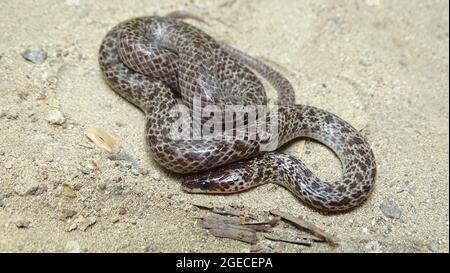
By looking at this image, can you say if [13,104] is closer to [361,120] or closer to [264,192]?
[264,192]

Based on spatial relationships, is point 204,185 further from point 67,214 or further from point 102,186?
point 67,214

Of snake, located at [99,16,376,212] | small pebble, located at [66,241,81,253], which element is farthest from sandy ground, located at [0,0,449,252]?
snake, located at [99,16,376,212]

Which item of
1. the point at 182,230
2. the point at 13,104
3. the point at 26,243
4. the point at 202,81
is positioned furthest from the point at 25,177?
the point at 202,81

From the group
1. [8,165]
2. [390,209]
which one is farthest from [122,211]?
[390,209]

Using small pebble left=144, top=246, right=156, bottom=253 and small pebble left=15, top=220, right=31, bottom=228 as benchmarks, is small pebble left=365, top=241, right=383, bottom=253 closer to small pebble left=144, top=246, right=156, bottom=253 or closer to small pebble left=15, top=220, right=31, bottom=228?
small pebble left=144, top=246, right=156, bottom=253

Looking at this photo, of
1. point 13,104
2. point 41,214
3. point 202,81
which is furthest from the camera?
point 202,81
